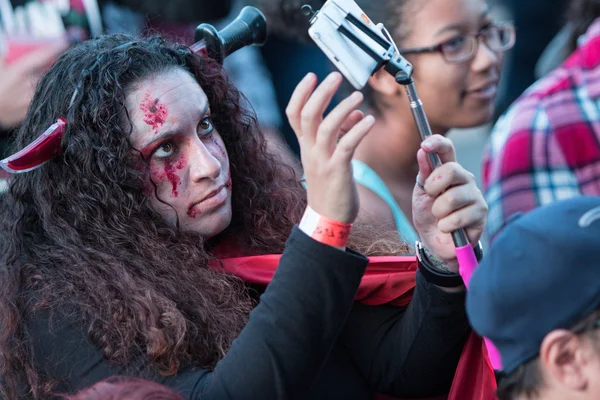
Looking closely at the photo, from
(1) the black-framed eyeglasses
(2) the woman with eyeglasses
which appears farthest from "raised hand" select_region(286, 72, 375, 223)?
(1) the black-framed eyeglasses

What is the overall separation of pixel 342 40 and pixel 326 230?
1.01 ft

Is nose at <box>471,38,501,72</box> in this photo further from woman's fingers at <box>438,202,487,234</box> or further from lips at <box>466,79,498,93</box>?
woman's fingers at <box>438,202,487,234</box>

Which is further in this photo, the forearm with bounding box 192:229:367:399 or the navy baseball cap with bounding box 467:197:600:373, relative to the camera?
the forearm with bounding box 192:229:367:399

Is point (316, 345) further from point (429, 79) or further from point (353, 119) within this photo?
point (429, 79)

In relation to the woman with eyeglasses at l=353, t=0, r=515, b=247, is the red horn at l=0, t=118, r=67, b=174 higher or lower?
higher

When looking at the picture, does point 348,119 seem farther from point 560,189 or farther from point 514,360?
point 560,189

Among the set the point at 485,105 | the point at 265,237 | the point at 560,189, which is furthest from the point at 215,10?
the point at 265,237

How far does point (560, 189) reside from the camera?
2.71 metres

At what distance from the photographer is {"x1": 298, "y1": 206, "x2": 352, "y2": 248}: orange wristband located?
4.63ft

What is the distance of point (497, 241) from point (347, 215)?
24 centimetres

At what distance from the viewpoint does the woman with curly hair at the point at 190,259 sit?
1.42 metres

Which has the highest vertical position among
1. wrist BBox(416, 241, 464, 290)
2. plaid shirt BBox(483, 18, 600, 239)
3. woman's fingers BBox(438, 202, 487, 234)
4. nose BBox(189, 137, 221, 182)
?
nose BBox(189, 137, 221, 182)

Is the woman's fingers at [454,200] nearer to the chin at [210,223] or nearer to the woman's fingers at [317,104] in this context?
the woman's fingers at [317,104]

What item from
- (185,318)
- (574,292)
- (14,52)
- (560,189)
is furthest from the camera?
(14,52)
